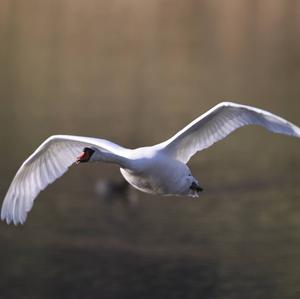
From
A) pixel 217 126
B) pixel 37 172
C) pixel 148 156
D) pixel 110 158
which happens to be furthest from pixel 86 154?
pixel 217 126

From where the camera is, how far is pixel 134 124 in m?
28.2

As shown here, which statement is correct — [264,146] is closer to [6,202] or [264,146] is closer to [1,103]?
[1,103]

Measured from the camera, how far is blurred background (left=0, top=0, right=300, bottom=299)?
19469 millimetres

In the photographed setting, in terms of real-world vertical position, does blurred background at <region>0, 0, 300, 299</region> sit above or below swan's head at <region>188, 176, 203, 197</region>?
below

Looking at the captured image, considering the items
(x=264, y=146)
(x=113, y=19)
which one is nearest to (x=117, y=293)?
(x=264, y=146)

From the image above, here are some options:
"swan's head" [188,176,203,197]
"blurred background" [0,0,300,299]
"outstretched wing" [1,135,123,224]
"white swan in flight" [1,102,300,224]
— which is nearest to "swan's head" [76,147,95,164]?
"white swan in flight" [1,102,300,224]

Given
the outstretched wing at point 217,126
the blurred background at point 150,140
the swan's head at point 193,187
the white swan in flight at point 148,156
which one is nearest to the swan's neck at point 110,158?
the white swan in flight at point 148,156

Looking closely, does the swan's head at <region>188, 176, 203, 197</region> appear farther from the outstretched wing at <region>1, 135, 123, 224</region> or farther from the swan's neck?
the outstretched wing at <region>1, 135, 123, 224</region>

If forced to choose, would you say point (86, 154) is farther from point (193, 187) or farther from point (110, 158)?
point (193, 187)

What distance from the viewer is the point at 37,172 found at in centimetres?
1170

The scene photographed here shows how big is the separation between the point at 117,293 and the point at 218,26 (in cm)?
2488

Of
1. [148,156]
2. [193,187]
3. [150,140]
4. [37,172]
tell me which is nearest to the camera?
[148,156]

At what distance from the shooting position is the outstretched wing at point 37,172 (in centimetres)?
1145

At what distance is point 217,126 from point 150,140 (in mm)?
15131
